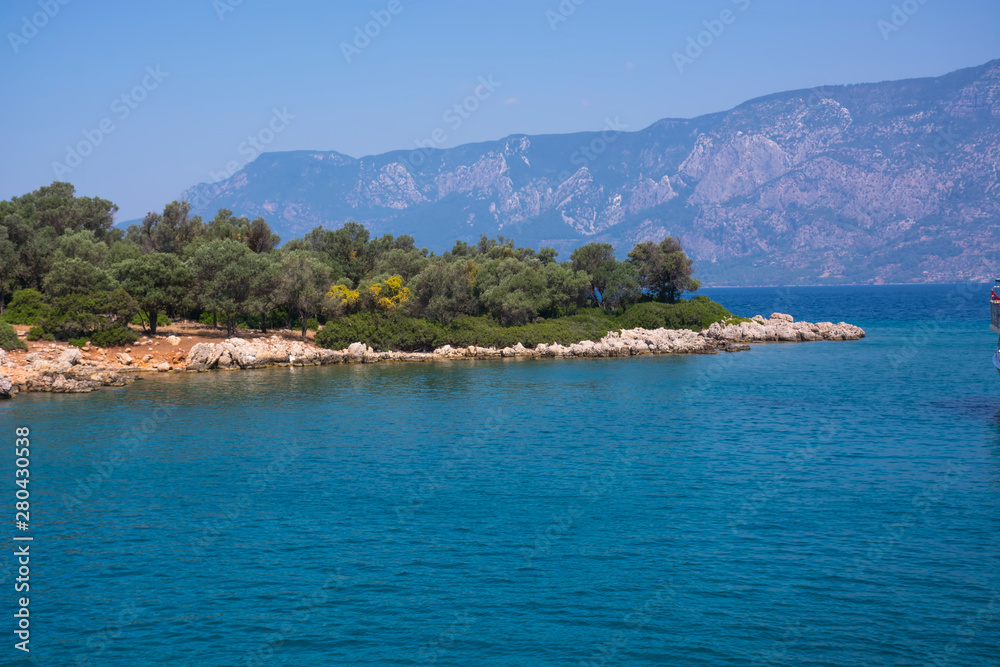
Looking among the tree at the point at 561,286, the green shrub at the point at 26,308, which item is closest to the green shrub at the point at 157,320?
the green shrub at the point at 26,308

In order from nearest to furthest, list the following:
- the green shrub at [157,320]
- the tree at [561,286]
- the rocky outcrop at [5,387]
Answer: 1. the rocky outcrop at [5,387]
2. the green shrub at [157,320]
3. the tree at [561,286]

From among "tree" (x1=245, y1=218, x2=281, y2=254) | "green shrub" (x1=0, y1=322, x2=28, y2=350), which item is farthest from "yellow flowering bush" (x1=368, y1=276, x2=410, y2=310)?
"green shrub" (x1=0, y1=322, x2=28, y2=350)

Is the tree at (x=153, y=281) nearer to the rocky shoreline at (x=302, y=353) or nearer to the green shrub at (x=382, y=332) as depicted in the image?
the rocky shoreline at (x=302, y=353)

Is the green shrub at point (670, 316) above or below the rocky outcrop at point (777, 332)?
above

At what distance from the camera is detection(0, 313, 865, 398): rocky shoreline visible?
55.1 metres

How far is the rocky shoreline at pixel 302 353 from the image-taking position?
55.1 metres

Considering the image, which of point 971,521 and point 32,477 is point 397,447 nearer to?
point 32,477

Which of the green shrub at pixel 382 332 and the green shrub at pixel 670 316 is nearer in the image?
the green shrub at pixel 382 332

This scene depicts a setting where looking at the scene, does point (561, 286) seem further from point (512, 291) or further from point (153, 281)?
point (153, 281)

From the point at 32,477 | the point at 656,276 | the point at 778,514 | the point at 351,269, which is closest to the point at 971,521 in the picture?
the point at 778,514

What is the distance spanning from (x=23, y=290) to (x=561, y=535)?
219ft

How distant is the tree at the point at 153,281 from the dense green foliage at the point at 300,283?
0.40 ft

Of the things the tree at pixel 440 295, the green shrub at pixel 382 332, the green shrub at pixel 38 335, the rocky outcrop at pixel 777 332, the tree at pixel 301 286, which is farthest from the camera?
the rocky outcrop at pixel 777 332

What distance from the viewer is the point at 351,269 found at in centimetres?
9675
